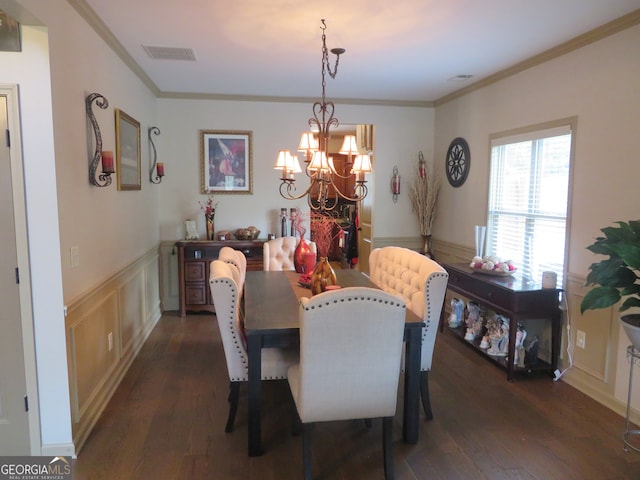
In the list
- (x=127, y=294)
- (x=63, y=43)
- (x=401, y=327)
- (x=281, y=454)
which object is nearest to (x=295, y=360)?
(x=281, y=454)

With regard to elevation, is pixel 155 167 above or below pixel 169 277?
above

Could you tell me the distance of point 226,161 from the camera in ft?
17.8

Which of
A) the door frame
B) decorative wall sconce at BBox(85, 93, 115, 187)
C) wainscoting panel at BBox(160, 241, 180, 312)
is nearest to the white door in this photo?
the door frame

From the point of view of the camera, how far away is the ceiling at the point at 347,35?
109 inches

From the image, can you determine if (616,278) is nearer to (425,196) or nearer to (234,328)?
(234,328)

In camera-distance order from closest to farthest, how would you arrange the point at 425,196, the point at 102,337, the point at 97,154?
the point at 97,154 → the point at 102,337 → the point at 425,196

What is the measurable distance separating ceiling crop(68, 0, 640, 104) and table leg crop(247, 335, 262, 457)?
203cm

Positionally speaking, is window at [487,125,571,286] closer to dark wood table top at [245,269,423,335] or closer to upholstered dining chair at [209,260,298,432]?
dark wood table top at [245,269,423,335]

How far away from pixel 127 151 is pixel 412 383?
298cm

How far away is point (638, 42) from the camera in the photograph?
288cm

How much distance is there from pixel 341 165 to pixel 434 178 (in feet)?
11.8

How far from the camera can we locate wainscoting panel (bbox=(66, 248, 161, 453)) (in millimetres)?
2598

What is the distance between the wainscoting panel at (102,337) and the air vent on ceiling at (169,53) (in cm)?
181

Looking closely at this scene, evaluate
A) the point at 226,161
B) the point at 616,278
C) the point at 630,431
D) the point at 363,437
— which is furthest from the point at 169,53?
the point at 630,431
